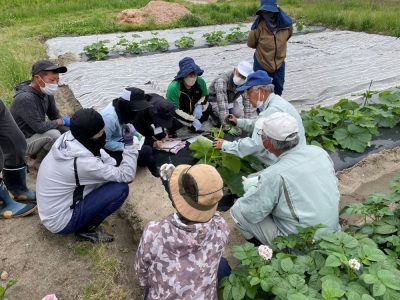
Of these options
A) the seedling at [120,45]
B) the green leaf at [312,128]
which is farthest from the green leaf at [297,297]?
the seedling at [120,45]

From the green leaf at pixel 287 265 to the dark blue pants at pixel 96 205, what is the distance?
1.44 m

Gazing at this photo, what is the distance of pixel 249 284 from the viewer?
209 centimetres

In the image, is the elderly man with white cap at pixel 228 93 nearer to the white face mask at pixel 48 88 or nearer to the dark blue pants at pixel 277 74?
the dark blue pants at pixel 277 74

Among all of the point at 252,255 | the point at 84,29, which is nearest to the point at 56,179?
the point at 252,255

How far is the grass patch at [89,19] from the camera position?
741cm

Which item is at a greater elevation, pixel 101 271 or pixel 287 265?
pixel 287 265

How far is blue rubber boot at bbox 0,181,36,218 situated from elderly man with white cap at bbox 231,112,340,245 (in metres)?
2.06

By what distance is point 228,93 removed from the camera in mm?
4691

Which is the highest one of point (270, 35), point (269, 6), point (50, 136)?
point (269, 6)

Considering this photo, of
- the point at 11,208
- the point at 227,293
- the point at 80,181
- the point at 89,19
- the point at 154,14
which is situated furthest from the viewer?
the point at 154,14

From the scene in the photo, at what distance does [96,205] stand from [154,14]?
10425mm

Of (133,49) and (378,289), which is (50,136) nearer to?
(378,289)

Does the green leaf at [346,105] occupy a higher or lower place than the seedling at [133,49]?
lower

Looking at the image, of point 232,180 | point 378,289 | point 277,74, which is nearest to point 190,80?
point 232,180
